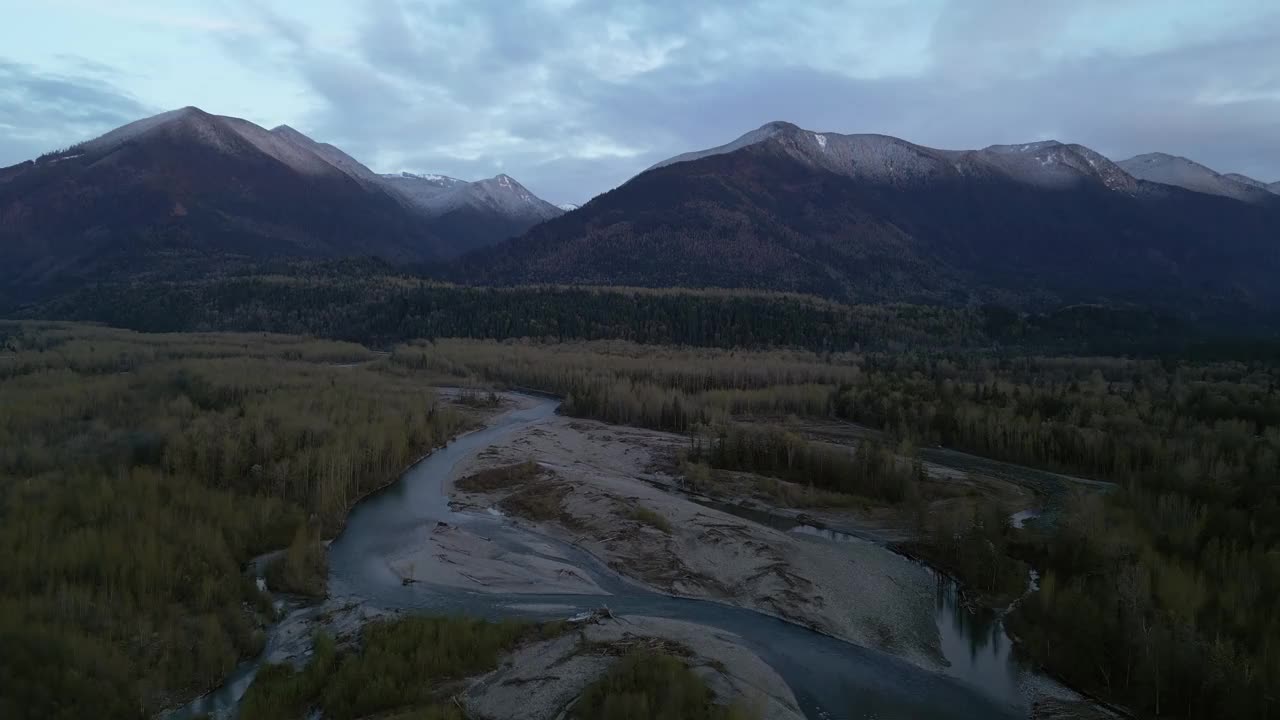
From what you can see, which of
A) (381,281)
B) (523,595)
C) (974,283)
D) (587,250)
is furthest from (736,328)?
(974,283)

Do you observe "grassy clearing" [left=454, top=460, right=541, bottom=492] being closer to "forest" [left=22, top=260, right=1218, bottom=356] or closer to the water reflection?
the water reflection

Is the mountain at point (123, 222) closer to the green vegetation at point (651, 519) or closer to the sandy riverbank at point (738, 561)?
the sandy riverbank at point (738, 561)

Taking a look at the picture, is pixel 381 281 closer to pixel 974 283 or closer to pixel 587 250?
pixel 587 250

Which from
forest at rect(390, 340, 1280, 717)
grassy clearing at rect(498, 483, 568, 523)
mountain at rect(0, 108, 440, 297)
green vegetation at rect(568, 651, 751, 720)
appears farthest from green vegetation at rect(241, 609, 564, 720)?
mountain at rect(0, 108, 440, 297)

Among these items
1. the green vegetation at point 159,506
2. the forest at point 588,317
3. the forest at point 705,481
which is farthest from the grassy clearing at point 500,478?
the forest at point 588,317

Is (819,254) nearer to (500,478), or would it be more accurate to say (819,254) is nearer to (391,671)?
(500,478)

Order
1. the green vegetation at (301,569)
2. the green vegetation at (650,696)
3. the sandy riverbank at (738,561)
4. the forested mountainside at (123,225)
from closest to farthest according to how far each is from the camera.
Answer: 1. the green vegetation at (650,696)
2. the sandy riverbank at (738,561)
3. the green vegetation at (301,569)
4. the forested mountainside at (123,225)
